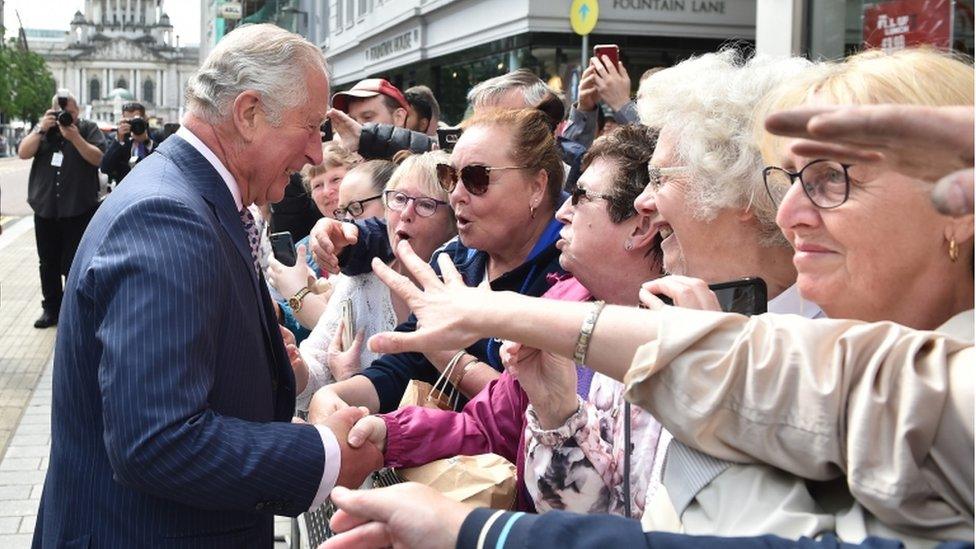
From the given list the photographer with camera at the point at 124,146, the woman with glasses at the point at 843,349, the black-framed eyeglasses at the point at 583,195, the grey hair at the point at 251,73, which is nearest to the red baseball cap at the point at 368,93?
the black-framed eyeglasses at the point at 583,195

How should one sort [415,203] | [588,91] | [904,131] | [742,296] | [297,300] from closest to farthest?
[904,131], [742,296], [415,203], [297,300], [588,91]

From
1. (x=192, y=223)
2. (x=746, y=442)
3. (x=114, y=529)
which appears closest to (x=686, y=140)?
(x=192, y=223)

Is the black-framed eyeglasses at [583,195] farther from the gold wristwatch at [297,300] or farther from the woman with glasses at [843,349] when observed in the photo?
the gold wristwatch at [297,300]

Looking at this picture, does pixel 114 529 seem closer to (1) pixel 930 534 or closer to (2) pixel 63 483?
(2) pixel 63 483

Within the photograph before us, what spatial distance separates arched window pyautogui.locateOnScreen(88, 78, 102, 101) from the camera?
140 metres

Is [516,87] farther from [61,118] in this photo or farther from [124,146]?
[124,146]

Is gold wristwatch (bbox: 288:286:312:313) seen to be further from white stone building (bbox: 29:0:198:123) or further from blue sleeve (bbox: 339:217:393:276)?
white stone building (bbox: 29:0:198:123)

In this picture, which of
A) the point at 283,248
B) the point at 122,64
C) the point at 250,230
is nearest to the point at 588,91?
the point at 283,248

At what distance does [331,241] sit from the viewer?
3.75 metres

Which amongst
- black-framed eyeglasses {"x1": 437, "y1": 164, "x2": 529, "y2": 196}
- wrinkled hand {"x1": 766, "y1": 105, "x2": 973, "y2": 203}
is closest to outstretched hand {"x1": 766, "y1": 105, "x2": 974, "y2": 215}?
wrinkled hand {"x1": 766, "y1": 105, "x2": 973, "y2": 203}

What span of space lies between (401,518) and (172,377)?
0.75m

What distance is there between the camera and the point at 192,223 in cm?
218

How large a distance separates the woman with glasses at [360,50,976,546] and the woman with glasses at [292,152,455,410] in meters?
1.96

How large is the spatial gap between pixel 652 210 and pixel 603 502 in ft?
2.63
